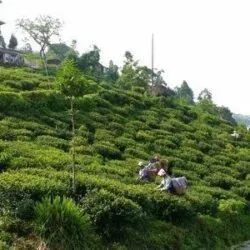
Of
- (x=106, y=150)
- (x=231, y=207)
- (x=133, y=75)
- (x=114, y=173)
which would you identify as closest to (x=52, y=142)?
(x=106, y=150)

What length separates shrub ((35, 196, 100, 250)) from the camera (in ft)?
45.1

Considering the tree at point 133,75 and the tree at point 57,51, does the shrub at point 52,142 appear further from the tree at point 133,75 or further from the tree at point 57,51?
the tree at point 57,51

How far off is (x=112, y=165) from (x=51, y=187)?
879 centimetres

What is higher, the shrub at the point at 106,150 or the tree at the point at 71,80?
the tree at the point at 71,80

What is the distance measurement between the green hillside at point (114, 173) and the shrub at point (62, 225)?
3 centimetres

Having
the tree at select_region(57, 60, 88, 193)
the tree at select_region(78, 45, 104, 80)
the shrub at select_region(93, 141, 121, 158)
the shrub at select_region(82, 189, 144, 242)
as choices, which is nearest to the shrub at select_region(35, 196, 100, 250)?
the shrub at select_region(82, 189, 144, 242)

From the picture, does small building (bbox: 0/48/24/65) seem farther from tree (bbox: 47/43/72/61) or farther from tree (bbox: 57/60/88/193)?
tree (bbox: 57/60/88/193)

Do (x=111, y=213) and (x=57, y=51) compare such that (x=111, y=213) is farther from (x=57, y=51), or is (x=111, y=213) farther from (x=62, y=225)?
(x=57, y=51)

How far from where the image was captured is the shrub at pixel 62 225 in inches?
541

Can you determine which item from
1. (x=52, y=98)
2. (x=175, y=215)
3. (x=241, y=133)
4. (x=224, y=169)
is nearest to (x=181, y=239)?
(x=175, y=215)

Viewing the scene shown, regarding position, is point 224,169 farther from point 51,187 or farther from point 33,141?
point 51,187

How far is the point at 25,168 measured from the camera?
1888 cm

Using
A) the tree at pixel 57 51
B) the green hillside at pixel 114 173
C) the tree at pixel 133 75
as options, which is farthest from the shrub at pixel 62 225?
the tree at pixel 57 51

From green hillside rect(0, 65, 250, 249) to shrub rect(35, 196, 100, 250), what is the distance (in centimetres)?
3
